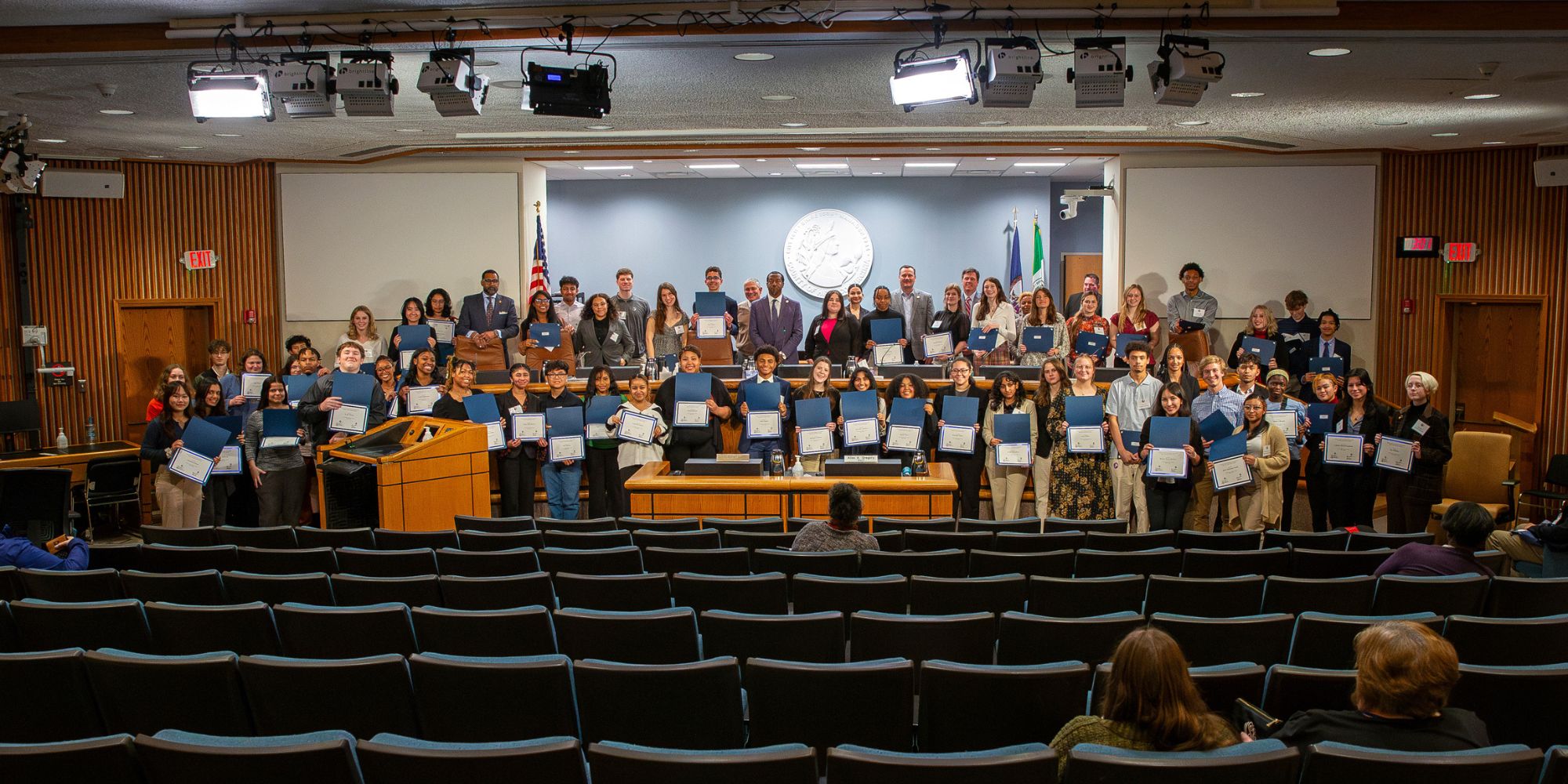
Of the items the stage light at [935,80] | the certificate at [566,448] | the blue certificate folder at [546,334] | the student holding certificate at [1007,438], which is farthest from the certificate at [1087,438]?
the blue certificate folder at [546,334]

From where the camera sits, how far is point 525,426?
8578 millimetres

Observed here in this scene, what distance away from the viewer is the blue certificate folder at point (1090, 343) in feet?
31.9

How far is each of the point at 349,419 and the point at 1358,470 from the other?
306 inches

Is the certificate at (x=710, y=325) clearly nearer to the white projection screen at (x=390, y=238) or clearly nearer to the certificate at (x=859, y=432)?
the certificate at (x=859, y=432)

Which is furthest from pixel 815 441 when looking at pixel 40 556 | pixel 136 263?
pixel 136 263

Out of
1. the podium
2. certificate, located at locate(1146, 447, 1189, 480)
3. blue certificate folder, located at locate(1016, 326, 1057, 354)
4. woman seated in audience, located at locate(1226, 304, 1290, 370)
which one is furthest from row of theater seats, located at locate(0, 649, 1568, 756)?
woman seated in audience, located at locate(1226, 304, 1290, 370)

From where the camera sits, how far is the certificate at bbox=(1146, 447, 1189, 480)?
7.55m

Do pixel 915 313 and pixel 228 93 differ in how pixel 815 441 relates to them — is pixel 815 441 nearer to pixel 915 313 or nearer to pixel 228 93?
pixel 915 313

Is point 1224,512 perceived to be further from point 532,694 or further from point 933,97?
point 532,694

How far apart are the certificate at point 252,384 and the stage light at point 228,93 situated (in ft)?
10.1

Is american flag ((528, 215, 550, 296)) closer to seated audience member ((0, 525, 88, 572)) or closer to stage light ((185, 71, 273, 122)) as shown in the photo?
stage light ((185, 71, 273, 122))

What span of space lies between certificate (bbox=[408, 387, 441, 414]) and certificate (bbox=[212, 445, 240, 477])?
52.6 inches

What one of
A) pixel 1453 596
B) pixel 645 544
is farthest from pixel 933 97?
pixel 1453 596

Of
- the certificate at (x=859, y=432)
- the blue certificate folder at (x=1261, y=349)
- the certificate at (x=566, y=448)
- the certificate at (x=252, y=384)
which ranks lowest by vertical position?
the certificate at (x=566, y=448)
